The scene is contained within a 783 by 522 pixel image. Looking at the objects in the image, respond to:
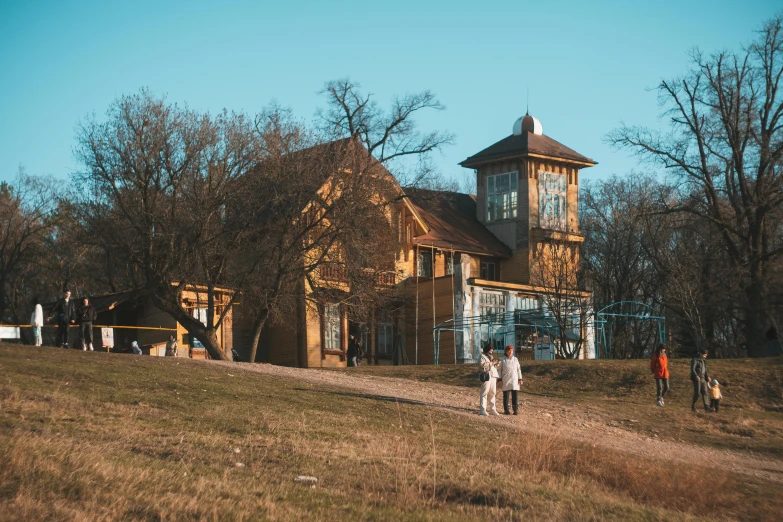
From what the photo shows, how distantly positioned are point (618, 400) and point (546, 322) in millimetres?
15204

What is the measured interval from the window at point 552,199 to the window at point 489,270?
299 cm

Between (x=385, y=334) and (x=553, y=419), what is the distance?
72.5ft

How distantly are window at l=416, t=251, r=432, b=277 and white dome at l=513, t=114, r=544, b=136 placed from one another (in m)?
8.95

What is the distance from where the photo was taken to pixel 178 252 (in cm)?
3288

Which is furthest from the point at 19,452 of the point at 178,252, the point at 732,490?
the point at 178,252

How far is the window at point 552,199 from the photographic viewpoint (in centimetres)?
4872

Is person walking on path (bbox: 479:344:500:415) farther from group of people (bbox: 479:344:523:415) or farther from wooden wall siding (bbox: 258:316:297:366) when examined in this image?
wooden wall siding (bbox: 258:316:297:366)

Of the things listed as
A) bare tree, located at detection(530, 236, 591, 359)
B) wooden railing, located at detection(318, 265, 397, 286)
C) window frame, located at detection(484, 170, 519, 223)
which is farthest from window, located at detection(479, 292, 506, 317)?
wooden railing, located at detection(318, 265, 397, 286)

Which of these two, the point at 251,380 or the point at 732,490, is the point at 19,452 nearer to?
the point at 732,490

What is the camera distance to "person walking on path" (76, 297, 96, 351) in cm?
3052

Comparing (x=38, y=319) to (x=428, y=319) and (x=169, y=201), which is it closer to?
(x=169, y=201)

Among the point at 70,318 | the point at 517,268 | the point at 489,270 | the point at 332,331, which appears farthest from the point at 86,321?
the point at 517,268

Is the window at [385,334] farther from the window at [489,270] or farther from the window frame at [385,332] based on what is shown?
the window at [489,270]

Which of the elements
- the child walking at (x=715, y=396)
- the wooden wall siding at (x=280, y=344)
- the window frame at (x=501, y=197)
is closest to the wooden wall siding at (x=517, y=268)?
the window frame at (x=501, y=197)
